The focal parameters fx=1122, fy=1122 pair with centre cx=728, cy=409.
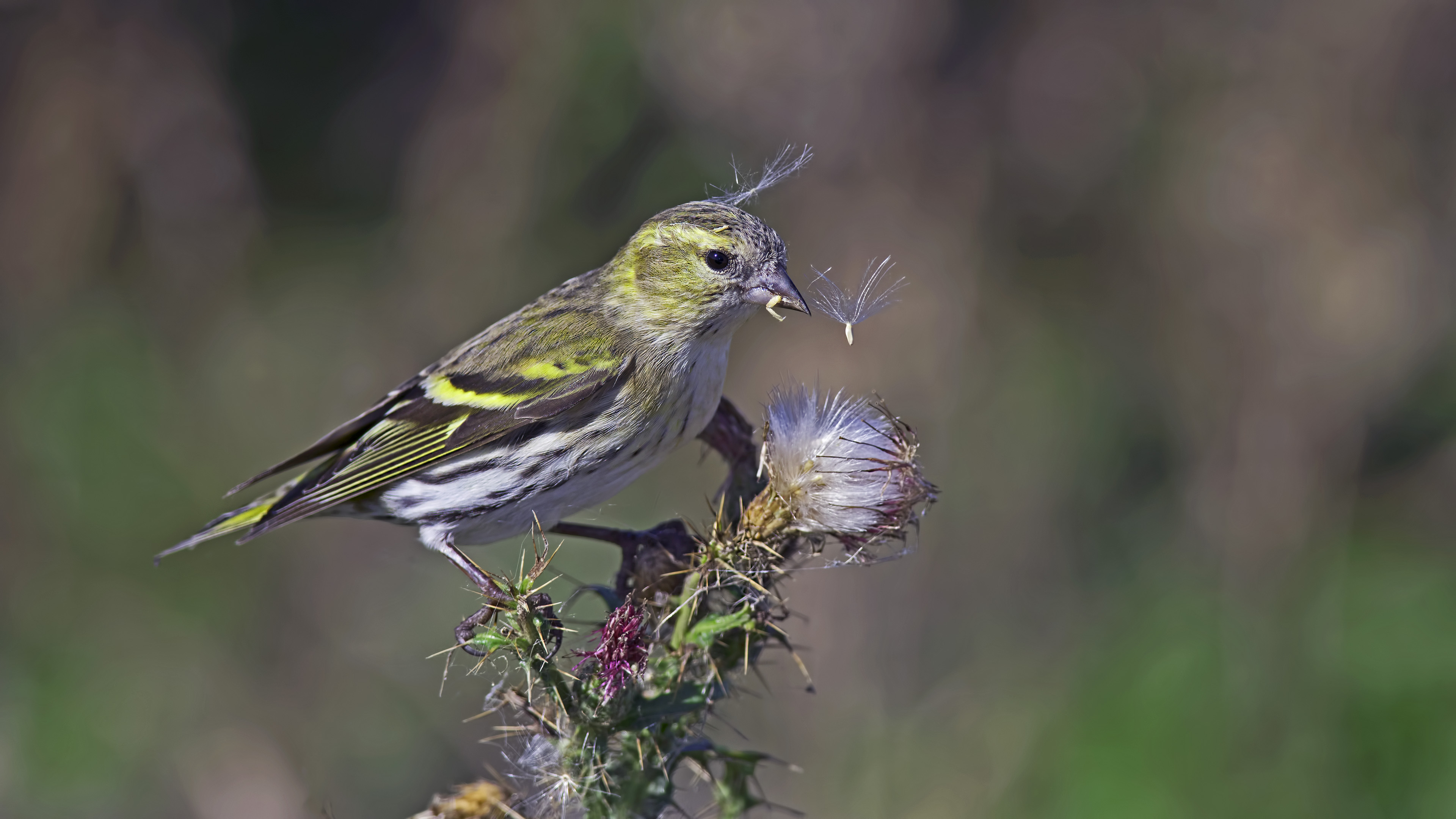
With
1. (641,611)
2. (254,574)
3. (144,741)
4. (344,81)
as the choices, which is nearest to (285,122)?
(344,81)

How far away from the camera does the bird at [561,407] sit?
3381 millimetres

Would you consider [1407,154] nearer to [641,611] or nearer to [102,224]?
[641,611]

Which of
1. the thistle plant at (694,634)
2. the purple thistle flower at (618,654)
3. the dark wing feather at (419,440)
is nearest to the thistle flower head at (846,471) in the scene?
the thistle plant at (694,634)

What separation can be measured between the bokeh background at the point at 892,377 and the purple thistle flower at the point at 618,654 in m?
1.81

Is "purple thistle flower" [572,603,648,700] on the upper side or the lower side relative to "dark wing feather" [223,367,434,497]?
lower

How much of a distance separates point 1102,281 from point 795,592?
10.8 feet

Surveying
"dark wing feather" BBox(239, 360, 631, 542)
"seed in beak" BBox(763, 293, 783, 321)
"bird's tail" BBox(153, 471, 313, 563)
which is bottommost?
"bird's tail" BBox(153, 471, 313, 563)

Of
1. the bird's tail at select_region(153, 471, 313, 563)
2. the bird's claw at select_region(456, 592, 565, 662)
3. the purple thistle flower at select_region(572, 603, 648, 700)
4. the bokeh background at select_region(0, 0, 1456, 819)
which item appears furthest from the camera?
the bokeh background at select_region(0, 0, 1456, 819)

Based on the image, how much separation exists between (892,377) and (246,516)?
3.10 m

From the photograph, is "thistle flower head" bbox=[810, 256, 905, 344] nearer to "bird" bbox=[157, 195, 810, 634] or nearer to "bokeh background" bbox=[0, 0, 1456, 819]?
"bird" bbox=[157, 195, 810, 634]

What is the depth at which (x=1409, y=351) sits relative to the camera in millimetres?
5402

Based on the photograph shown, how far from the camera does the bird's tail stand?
12.2 feet

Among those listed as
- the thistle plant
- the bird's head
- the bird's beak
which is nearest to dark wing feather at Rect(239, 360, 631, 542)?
the bird's head

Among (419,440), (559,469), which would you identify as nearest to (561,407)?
(559,469)
